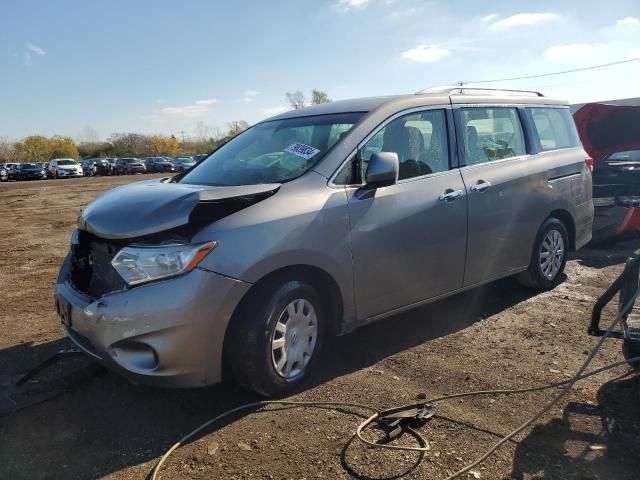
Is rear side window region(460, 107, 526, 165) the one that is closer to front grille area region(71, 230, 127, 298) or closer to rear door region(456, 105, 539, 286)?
rear door region(456, 105, 539, 286)

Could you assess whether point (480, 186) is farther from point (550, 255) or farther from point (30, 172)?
point (30, 172)

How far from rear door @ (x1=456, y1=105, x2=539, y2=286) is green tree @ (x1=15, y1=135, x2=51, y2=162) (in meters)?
94.3

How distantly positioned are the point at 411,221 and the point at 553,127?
106 inches

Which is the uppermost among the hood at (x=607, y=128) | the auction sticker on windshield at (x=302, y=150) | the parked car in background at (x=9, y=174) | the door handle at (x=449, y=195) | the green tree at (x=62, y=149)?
the green tree at (x=62, y=149)

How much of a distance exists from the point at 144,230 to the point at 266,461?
4.65 ft

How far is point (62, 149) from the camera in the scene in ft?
290

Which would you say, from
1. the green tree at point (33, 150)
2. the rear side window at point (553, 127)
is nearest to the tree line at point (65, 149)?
the green tree at point (33, 150)

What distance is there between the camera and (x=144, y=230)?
300cm

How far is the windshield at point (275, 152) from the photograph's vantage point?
12.1ft

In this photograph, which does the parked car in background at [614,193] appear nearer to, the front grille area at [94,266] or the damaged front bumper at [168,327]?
the damaged front bumper at [168,327]

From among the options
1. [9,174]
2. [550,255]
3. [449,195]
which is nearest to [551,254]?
[550,255]

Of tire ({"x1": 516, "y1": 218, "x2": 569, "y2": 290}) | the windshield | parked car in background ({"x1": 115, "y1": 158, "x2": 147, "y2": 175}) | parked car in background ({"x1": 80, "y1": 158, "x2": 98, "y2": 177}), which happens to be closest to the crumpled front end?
the windshield

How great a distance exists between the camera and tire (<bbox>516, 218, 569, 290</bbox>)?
524cm

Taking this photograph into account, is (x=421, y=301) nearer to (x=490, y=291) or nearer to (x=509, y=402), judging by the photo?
(x=509, y=402)
